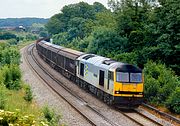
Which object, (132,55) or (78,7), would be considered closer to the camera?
(132,55)

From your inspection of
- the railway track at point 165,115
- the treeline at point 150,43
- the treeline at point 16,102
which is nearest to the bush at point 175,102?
the treeline at point 150,43

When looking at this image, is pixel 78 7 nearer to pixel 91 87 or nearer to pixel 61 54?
pixel 61 54

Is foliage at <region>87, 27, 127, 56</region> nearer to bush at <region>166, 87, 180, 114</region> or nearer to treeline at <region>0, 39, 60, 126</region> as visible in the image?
treeline at <region>0, 39, 60, 126</region>

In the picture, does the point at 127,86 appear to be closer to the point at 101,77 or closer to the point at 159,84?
the point at 101,77

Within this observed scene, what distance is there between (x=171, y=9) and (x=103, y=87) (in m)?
11.0

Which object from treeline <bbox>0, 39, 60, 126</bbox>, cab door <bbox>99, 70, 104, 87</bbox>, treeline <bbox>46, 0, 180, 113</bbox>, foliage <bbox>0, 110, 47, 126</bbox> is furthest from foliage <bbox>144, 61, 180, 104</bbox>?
foliage <bbox>0, 110, 47, 126</bbox>

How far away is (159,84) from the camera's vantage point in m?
24.5

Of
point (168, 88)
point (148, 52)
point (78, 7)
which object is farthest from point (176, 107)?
point (78, 7)

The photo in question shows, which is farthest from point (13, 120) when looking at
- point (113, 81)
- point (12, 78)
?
point (12, 78)

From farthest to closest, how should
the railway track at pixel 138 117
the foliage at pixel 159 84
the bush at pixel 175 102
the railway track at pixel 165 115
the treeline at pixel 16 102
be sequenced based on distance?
the foliage at pixel 159 84 < the bush at pixel 175 102 < the railway track at pixel 165 115 < the railway track at pixel 138 117 < the treeline at pixel 16 102

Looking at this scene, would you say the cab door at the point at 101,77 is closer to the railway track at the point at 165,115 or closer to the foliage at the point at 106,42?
the railway track at the point at 165,115

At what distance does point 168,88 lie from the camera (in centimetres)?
2309

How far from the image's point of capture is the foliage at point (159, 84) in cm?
A: 2320

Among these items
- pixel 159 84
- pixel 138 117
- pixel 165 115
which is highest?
pixel 159 84
